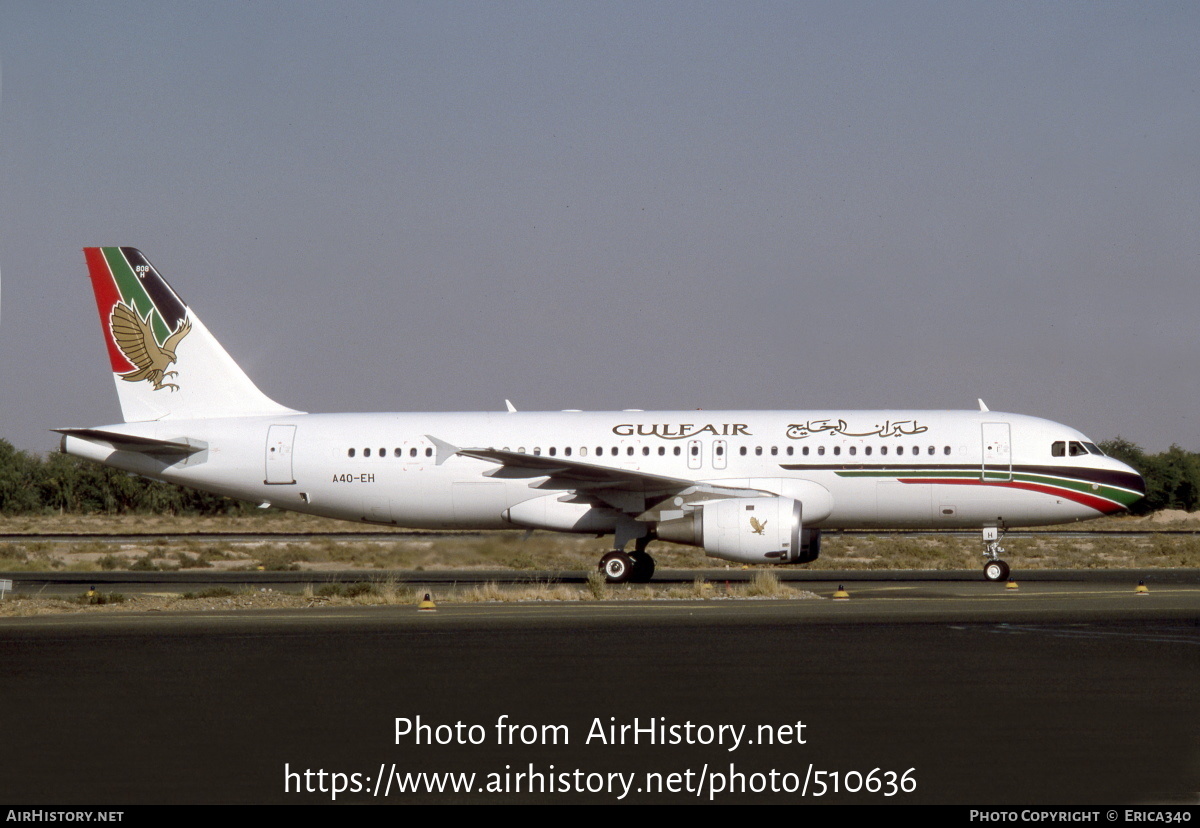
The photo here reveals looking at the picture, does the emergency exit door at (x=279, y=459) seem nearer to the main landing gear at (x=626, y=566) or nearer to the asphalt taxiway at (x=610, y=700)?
the main landing gear at (x=626, y=566)

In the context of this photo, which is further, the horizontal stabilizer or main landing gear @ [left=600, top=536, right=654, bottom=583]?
the horizontal stabilizer

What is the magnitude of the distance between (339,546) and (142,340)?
444 inches

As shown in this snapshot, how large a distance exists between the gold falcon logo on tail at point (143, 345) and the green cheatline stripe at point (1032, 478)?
15450 millimetres

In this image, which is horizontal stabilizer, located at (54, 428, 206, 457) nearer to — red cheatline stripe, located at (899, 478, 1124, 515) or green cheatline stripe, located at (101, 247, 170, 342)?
green cheatline stripe, located at (101, 247, 170, 342)

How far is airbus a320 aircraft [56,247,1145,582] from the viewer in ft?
96.7

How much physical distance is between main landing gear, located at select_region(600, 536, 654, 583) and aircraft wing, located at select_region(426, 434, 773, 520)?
2.79 feet

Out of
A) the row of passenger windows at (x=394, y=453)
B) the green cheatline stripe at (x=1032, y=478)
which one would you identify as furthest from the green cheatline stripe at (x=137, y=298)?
the green cheatline stripe at (x=1032, y=478)

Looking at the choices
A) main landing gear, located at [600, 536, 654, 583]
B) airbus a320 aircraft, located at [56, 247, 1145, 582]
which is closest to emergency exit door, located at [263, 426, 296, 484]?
airbus a320 aircraft, located at [56, 247, 1145, 582]

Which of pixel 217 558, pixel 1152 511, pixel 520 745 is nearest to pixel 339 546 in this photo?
pixel 217 558

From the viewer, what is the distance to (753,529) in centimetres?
2769

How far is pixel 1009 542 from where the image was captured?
45.0 m

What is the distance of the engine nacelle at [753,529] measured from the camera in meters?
27.7

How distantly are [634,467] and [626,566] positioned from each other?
7.81ft
